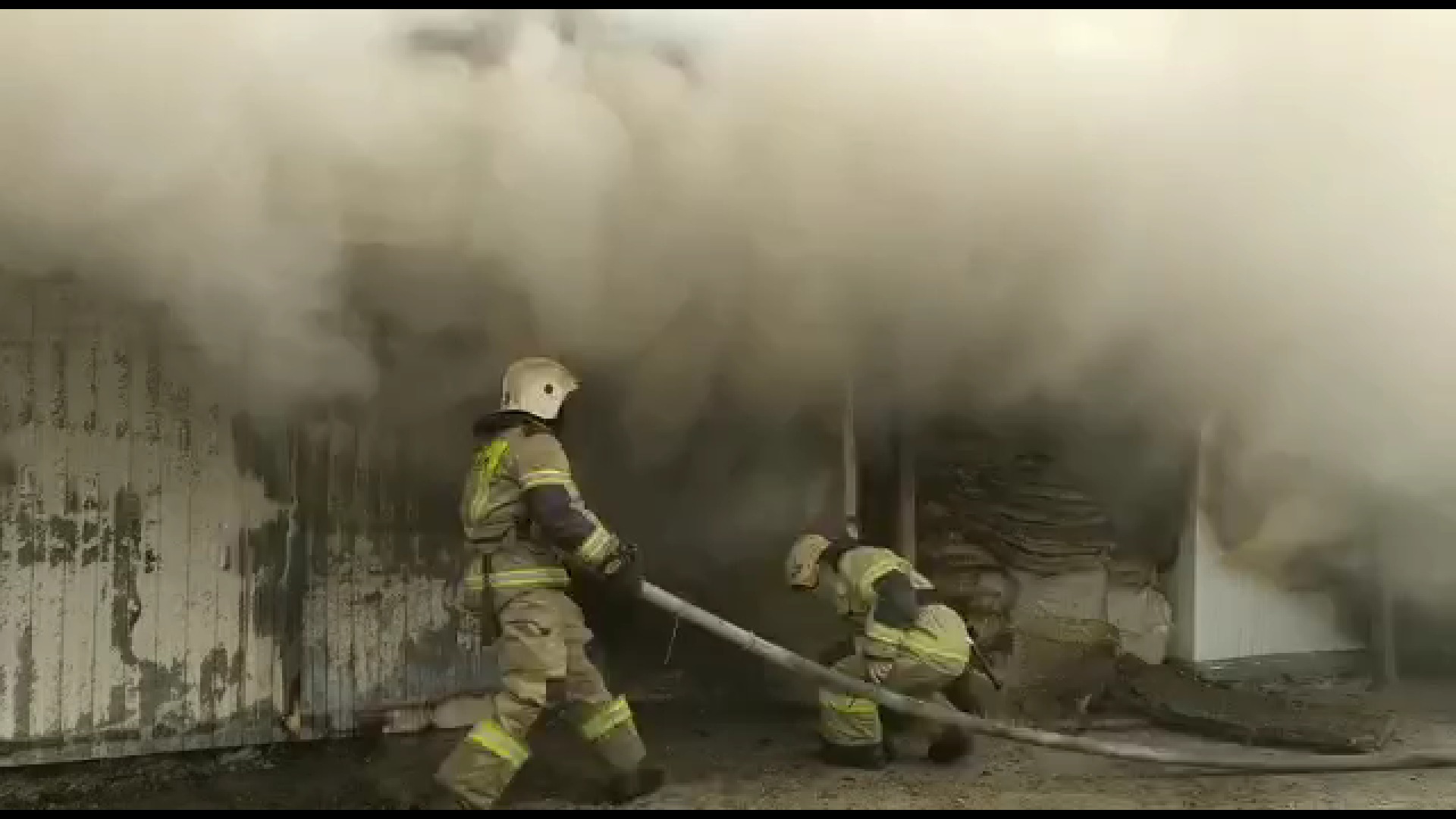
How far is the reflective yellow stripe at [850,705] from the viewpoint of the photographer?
3.86m

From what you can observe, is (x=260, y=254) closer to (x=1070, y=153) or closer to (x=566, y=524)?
(x=566, y=524)

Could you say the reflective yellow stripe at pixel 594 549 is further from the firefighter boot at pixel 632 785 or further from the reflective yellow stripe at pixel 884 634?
the reflective yellow stripe at pixel 884 634

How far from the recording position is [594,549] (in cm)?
338

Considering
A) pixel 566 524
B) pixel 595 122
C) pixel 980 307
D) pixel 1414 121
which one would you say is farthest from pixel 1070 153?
pixel 566 524

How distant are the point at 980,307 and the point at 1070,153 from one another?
0.73 metres

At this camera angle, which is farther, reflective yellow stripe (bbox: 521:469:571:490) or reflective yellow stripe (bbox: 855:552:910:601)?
reflective yellow stripe (bbox: 855:552:910:601)

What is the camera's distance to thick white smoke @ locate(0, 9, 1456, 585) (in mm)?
3350

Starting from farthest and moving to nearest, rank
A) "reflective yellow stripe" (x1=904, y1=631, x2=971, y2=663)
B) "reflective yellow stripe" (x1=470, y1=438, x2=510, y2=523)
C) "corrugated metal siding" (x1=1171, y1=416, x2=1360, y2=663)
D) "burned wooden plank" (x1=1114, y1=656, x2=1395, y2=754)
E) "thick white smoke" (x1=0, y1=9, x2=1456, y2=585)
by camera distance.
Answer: "corrugated metal siding" (x1=1171, y1=416, x2=1360, y2=663) → "burned wooden plank" (x1=1114, y1=656, x2=1395, y2=754) → "reflective yellow stripe" (x1=904, y1=631, x2=971, y2=663) → "reflective yellow stripe" (x1=470, y1=438, x2=510, y2=523) → "thick white smoke" (x1=0, y1=9, x2=1456, y2=585)

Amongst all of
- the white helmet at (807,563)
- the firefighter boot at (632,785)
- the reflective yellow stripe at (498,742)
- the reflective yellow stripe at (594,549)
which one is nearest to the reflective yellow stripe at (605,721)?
the firefighter boot at (632,785)

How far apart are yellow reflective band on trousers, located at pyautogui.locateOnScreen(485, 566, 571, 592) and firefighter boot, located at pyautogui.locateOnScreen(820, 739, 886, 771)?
1205 mm

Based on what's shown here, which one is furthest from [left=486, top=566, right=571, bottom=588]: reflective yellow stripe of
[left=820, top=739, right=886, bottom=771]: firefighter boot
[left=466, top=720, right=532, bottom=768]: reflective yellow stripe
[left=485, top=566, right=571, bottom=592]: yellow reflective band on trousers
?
[left=820, top=739, right=886, bottom=771]: firefighter boot

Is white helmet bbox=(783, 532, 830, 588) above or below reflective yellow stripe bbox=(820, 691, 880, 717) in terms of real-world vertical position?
above

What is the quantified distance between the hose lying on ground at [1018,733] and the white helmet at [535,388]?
68cm

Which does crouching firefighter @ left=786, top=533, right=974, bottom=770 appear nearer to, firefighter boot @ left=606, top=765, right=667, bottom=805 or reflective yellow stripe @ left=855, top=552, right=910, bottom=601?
reflective yellow stripe @ left=855, top=552, right=910, bottom=601
